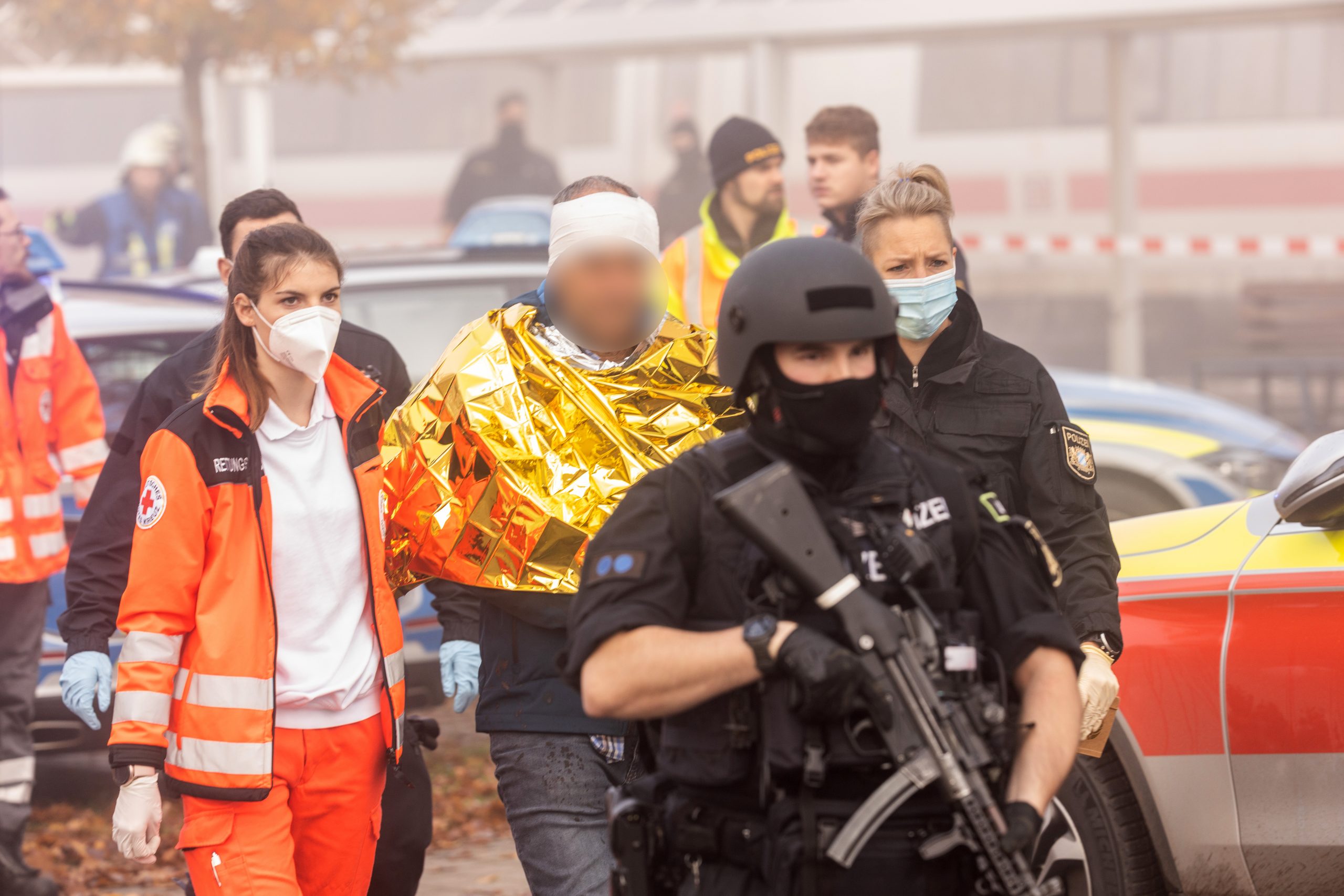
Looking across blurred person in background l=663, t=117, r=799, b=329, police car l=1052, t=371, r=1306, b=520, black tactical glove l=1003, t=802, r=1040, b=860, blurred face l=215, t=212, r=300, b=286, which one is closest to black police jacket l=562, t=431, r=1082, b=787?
black tactical glove l=1003, t=802, r=1040, b=860

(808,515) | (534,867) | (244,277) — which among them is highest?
(244,277)

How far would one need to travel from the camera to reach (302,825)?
3.42 m

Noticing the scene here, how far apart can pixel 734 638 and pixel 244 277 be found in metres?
1.75

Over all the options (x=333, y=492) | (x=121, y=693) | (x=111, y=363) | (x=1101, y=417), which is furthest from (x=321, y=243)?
(x=1101, y=417)

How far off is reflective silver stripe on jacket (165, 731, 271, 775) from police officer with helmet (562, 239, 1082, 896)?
1.04m

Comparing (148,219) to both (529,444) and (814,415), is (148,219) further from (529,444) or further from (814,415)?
(814,415)

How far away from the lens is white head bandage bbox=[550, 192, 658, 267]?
138 inches

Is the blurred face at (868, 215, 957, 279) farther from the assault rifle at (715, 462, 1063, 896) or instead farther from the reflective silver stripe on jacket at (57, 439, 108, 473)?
the reflective silver stripe on jacket at (57, 439, 108, 473)

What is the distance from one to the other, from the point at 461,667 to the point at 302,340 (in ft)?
2.72

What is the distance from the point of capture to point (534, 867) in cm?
333

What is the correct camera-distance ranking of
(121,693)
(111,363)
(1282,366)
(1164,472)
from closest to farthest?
1. (121,693)
2. (111,363)
3. (1164,472)
4. (1282,366)

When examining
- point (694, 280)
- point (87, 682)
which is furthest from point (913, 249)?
point (694, 280)

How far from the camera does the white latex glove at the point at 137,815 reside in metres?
3.21

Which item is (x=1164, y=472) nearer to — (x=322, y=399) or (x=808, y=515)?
(x=322, y=399)
